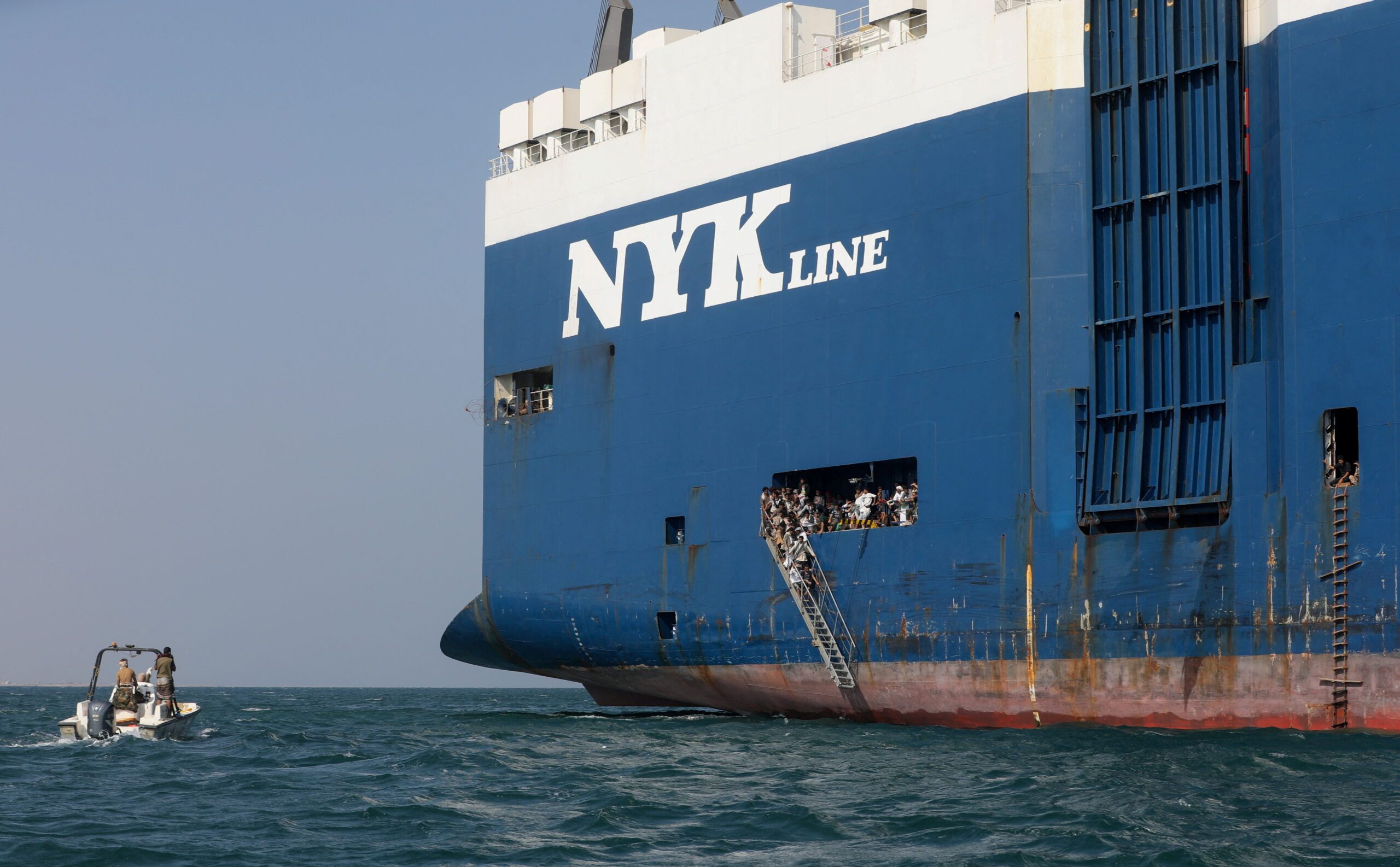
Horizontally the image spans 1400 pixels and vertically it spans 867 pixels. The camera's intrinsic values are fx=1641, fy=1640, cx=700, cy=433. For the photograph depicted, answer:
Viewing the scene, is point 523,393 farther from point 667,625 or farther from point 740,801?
point 740,801

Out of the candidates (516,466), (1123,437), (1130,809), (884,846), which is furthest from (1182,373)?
(516,466)

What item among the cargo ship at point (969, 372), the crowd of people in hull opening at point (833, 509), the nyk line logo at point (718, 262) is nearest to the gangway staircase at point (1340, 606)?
the cargo ship at point (969, 372)

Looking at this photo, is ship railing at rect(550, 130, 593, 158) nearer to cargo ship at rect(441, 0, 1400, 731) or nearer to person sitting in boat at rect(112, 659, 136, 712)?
Answer: cargo ship at rect(441, 0, 1400, 731)

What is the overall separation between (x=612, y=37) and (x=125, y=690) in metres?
16.8

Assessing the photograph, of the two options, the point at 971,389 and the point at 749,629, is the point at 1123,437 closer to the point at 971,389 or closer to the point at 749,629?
the point at 971,389

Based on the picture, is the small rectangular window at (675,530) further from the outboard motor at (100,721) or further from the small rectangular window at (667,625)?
the outboard motor at (100,721)

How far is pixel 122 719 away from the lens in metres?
27.4

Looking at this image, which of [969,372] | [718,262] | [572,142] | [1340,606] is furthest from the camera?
[572,142]

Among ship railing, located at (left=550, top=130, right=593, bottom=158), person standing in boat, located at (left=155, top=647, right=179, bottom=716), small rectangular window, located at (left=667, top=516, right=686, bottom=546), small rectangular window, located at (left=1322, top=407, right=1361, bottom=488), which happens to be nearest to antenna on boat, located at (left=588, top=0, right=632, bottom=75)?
ship railing, located at (left=550, top=130, right=593, bottom=158)

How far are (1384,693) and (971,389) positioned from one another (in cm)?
735

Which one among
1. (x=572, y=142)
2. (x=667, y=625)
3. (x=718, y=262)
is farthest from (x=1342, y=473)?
(x=572, y=142)

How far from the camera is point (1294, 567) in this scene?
20641mm

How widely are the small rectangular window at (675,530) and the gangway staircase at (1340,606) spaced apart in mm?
11943

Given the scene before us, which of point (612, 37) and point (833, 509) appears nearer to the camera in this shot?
point (833, 509)
